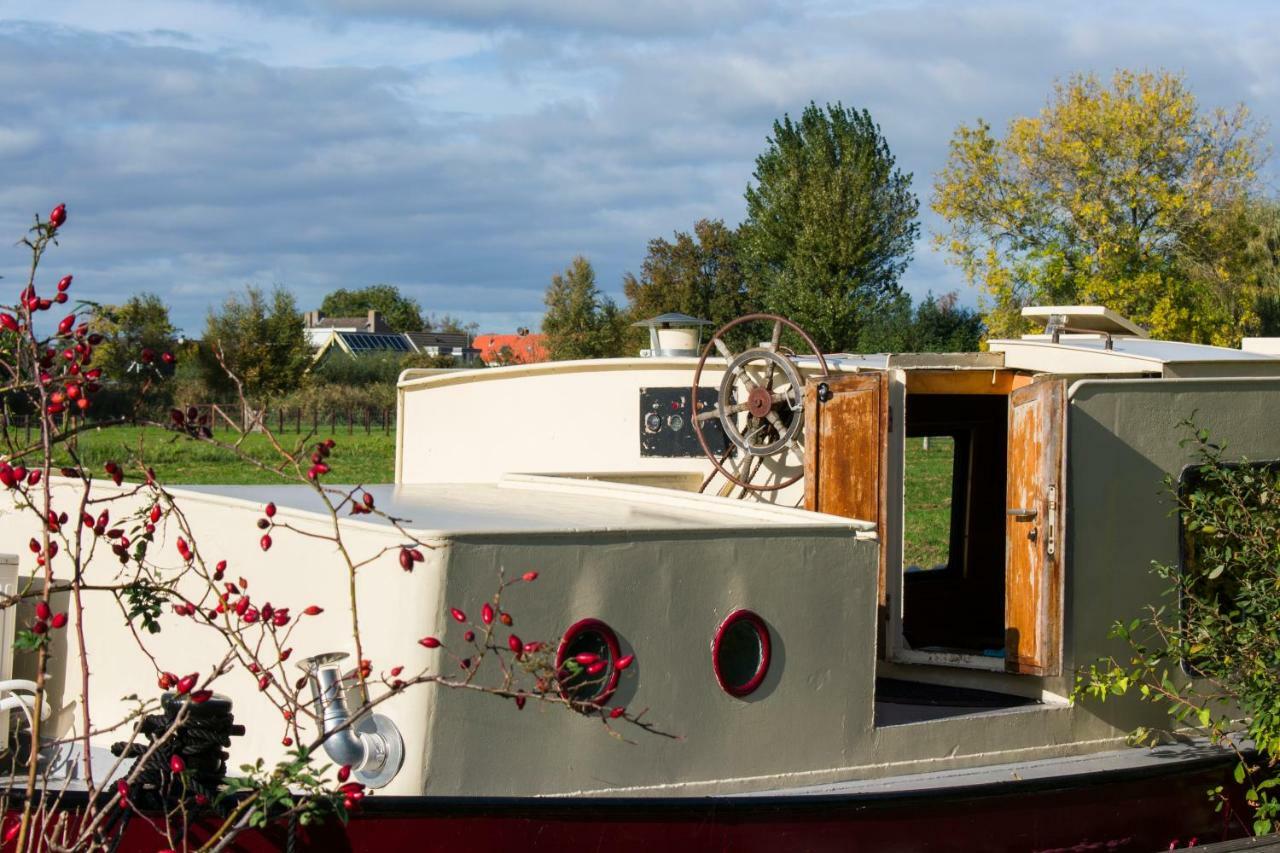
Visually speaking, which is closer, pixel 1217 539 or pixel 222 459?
pixel 1217 539

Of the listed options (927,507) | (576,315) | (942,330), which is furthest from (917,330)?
(927,507)

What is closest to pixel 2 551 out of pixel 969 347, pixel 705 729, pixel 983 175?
pixel 705 729

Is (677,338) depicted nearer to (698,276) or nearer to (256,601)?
(256,601)

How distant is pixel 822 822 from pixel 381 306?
103526 mm

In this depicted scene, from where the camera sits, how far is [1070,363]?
25.0 feet

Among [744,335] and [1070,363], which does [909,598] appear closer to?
[1070,363]

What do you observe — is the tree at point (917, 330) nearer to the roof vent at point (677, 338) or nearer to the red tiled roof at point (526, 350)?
the red tiled roof at point (526, 350)

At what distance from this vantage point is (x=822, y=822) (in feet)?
17.8

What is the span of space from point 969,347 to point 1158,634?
38844mm

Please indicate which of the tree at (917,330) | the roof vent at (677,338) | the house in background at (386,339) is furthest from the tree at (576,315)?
the roof vent at (677,338)

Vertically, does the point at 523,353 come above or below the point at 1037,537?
above

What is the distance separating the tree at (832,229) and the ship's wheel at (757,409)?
33093mm

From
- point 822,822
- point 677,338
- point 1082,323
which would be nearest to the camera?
point 822,822

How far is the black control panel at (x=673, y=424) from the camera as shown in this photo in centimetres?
766
